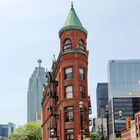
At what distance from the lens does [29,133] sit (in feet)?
451

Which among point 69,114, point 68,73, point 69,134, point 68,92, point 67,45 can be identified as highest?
point 67,45

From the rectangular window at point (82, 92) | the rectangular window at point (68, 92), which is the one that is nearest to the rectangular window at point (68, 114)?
the rectangular window at point (68, 92)

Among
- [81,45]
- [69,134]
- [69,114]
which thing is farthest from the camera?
[81,45]

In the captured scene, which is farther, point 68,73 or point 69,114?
point 68,73

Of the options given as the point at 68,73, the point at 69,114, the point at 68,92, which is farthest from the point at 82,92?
the point at 69,114

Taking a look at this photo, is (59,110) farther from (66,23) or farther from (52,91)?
(66,23)

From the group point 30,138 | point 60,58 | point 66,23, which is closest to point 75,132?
point 60,58

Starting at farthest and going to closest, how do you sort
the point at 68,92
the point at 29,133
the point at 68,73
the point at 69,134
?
the point at 29,133 < the point at 68,73 < the point at 68,92 < the point at 69,134

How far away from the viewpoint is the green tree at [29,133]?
135750 mm

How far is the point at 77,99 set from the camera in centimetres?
5738

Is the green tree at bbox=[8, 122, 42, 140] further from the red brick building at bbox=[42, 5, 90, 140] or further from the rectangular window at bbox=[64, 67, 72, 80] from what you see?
the rectangular window at bbox=[64, 67, 72, 80]

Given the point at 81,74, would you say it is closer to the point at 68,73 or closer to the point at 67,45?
the point at 68,73

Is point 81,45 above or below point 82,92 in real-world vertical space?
above

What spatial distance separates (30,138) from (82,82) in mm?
81961
